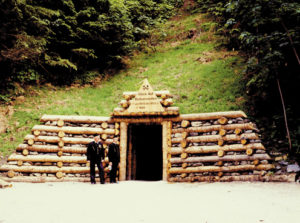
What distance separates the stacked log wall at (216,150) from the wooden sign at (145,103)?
0.97 m

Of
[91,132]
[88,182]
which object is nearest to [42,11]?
[91,132]

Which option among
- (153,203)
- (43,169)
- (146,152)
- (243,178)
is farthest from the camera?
(146,152)

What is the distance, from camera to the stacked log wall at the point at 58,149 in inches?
355

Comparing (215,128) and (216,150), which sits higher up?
(215,128)

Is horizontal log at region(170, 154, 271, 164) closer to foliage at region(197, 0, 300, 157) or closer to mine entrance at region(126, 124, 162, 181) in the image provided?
foliage at region(197, 0, 300, 157)

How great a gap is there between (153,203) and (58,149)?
5.25 metres

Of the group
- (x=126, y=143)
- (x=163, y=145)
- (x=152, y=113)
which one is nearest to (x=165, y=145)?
(x=163, y=145)

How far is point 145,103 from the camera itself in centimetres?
981

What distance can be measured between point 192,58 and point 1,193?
1251cm

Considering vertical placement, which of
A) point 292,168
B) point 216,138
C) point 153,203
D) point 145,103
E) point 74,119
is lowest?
point 153,203

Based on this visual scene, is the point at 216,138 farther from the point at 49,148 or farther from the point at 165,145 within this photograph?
the point at 49,148

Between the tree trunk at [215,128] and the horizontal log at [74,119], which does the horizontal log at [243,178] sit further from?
the horizontal log at [74,119]

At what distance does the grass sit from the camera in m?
10.6

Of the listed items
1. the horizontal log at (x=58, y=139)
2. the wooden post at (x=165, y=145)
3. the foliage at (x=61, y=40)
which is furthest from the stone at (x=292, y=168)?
the foliage at (x=61, y=40)
